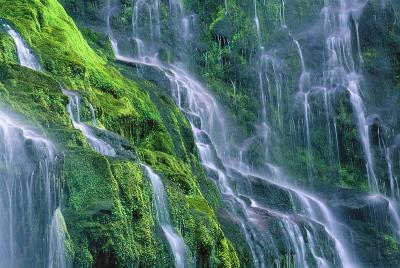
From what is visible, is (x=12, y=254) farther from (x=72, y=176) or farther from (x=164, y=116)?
(x=164, y=116)

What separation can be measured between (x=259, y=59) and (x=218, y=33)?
9.79 feet

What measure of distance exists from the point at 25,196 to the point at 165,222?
3.36 m

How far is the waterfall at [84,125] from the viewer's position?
13.4 meters

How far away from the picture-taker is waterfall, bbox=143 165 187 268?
12027mm

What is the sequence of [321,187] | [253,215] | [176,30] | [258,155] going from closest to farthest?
[253,215], [321,187], [258,155], [176,30]

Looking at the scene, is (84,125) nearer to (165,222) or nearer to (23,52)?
(23,52)

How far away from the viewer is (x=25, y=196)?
32.8ft

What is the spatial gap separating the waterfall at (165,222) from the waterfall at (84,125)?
135 centimetres

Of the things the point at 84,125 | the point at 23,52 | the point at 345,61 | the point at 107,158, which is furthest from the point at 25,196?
the point at 345,61

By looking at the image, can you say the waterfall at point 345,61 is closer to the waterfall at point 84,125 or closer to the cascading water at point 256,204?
the cascading water at point 256,204

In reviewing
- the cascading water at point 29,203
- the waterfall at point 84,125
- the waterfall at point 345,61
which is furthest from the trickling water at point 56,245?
the waterfall at point 345,61

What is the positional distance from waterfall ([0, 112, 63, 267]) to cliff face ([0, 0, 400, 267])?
35cm

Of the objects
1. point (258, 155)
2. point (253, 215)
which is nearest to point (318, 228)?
point (253, 215)

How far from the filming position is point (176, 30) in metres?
34.9
